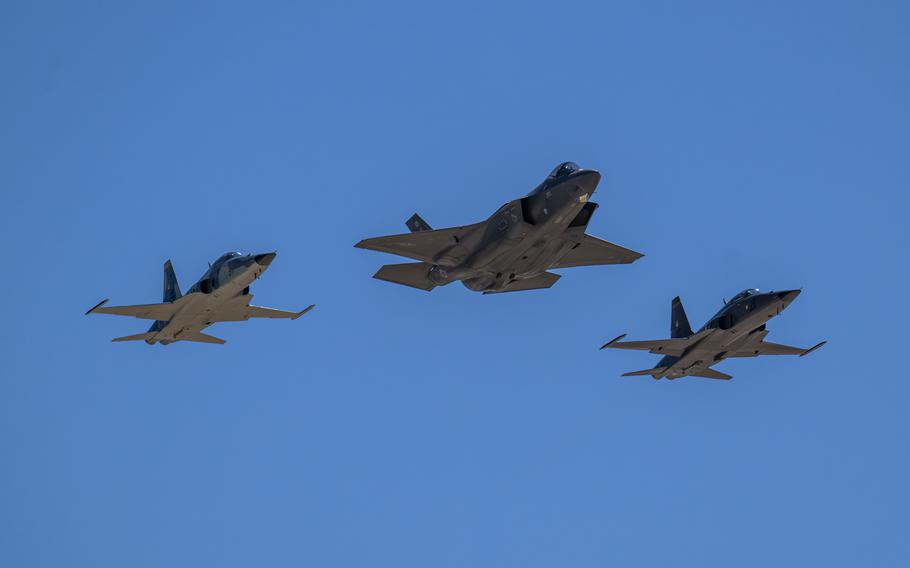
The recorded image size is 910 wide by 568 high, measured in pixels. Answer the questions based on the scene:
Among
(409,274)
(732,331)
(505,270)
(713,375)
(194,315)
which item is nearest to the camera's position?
(505,270)

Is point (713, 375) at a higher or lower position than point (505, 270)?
lower

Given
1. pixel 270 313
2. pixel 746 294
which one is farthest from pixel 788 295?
pixel 270 313

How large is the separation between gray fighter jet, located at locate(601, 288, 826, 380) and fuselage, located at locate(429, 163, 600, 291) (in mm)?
6794

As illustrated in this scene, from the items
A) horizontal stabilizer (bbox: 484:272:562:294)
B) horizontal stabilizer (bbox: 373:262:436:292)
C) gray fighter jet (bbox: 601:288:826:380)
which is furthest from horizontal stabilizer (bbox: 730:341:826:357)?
horizontal stabilizer (bbox: 373:262:436:292)

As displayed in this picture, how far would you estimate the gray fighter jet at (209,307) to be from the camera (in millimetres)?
44875

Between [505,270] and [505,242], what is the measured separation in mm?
1832

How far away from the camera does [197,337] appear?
49.8 meters

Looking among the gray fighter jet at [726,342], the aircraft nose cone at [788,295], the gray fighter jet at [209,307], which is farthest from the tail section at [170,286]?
the aircraft nose cone at [788,295]

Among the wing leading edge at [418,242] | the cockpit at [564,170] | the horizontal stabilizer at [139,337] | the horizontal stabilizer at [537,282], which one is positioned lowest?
the horizontal stabilizer at [139,337]

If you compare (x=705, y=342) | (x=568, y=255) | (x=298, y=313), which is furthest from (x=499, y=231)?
(x=705, y=342)

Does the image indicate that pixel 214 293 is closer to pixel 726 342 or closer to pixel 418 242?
pixel 418 242

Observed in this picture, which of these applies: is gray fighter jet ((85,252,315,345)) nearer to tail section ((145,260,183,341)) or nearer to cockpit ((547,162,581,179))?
tail section ((145,260,183,341))

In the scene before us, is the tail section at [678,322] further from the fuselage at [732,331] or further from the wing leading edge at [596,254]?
the wing leading edge at [596,254]

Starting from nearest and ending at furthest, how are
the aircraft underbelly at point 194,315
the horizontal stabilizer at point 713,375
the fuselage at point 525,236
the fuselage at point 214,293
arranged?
the fuselage at point 525,236 → the fuselage at point 214,293 → the aircraft underbelly at point 194,315 → the horizontal stabilizer at point 713,375
